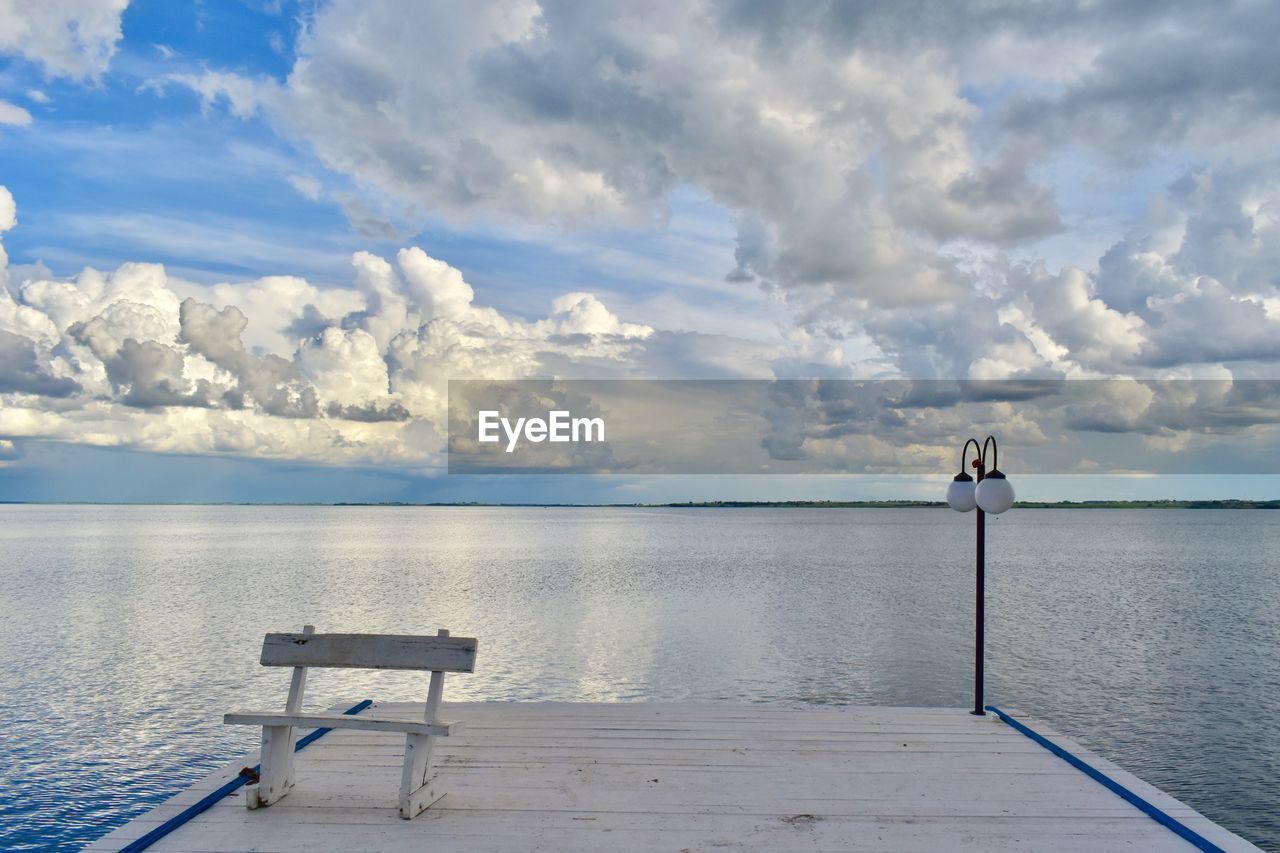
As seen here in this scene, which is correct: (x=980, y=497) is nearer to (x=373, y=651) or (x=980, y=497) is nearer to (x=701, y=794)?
(x=701, y=794)

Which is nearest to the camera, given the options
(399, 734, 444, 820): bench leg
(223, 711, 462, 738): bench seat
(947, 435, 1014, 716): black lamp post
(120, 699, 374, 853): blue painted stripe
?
(120, 699, 374, 853): blue painted stripe

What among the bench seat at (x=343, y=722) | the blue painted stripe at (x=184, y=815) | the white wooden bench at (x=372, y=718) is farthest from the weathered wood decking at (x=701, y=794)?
the bench seat at (x=343, y=722)

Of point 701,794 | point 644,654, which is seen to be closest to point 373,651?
point 701,794

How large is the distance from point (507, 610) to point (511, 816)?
88.9ft

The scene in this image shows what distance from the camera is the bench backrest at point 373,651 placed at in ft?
21.0

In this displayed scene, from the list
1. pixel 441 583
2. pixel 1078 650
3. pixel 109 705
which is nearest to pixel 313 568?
pixel 441 583

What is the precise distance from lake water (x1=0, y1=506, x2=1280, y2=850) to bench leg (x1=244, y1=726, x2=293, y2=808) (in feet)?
17.7

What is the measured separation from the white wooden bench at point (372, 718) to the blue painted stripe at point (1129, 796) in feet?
16.0

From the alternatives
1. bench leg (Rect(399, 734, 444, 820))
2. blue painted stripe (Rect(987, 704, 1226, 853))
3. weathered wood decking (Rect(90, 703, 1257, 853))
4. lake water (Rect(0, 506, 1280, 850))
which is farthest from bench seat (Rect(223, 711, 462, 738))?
lake water (Rect(0, 506, 1280, 850))

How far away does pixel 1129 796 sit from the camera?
6.64 m

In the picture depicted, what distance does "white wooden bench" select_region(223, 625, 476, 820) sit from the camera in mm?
6234

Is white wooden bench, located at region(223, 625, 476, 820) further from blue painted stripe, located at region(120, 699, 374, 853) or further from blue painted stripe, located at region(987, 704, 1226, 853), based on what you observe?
blue painted stripe, located at region(987, 704, 1226, 853)

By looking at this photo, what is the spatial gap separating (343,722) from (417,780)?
2.27 ft

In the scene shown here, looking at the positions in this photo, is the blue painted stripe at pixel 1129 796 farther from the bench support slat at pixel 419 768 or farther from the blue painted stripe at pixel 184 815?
the blue painted stripe at pixel 184 815
